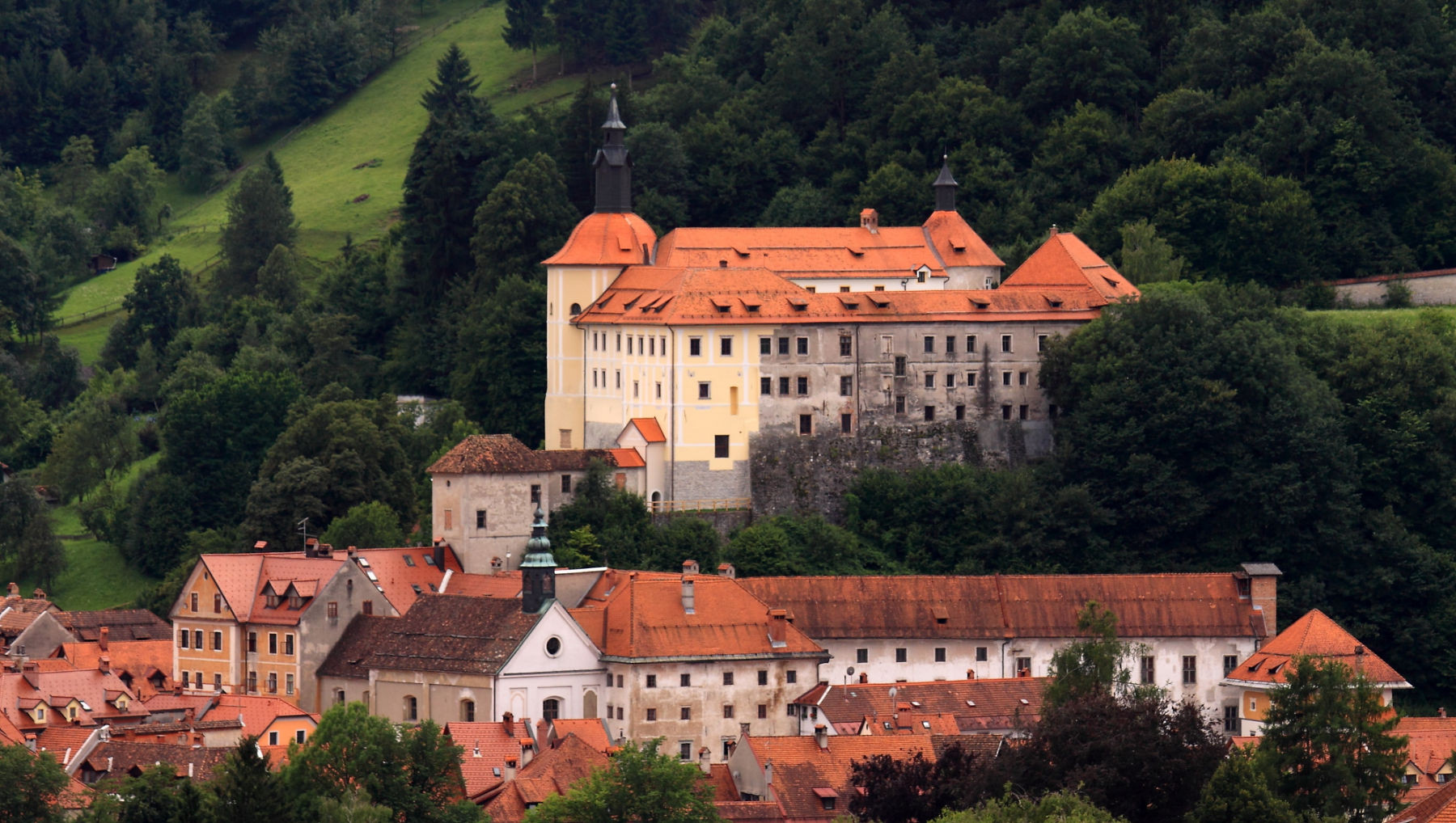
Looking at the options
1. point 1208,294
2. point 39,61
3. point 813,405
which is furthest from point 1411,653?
point 39,61

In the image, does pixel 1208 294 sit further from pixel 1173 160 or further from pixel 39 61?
pixel 39 61

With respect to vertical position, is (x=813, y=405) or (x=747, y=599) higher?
(x=813, y=405)

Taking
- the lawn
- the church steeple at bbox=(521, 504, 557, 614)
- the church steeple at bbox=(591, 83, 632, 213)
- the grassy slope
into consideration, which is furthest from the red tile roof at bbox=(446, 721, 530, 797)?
the grassy slope

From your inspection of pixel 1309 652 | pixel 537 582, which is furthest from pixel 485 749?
pixel 1309 652

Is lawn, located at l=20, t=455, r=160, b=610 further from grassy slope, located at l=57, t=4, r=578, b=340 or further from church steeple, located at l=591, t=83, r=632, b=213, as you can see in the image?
grassy slope, located at l=57, t=4, r=578, b=340

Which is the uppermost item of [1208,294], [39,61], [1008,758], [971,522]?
[39,61]

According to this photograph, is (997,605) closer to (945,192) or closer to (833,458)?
(833,458)
